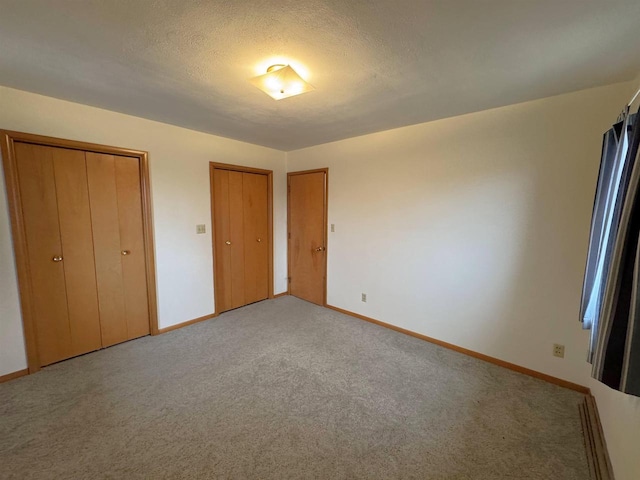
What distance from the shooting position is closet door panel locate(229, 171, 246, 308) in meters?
3.64

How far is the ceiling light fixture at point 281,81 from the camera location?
1.65 metres

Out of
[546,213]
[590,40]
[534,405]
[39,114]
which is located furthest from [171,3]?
[534,405]

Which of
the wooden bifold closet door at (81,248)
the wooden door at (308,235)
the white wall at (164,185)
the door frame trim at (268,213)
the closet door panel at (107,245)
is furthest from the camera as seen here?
the wooden door at (308,235)

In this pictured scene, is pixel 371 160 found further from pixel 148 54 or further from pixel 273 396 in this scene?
pixel 273 396

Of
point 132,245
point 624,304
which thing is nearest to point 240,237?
point 132,245

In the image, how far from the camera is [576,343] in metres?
2.07

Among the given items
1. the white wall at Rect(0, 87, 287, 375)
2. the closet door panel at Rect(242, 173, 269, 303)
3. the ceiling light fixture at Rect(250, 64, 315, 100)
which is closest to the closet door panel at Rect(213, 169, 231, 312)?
the white wall at Rect(0, 87, 287, 375)

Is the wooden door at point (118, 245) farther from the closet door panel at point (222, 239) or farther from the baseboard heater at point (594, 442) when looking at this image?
the baseboard heater at point (594, 442)

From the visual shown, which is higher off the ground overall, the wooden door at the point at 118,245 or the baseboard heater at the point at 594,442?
the wooden door at the point at 118,245

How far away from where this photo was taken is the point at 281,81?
171cm

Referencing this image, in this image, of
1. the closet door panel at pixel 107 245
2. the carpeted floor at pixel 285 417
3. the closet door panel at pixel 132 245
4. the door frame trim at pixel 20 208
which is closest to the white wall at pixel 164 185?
the door frame trim at pixel 20 208

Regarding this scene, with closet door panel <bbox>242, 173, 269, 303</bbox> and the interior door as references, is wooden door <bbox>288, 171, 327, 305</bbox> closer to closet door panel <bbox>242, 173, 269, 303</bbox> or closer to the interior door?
closet door panel <bbox>242, 173, 269, 303</bbox>

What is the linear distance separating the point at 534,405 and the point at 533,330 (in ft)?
1.98

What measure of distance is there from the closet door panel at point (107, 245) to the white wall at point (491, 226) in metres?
2.62
